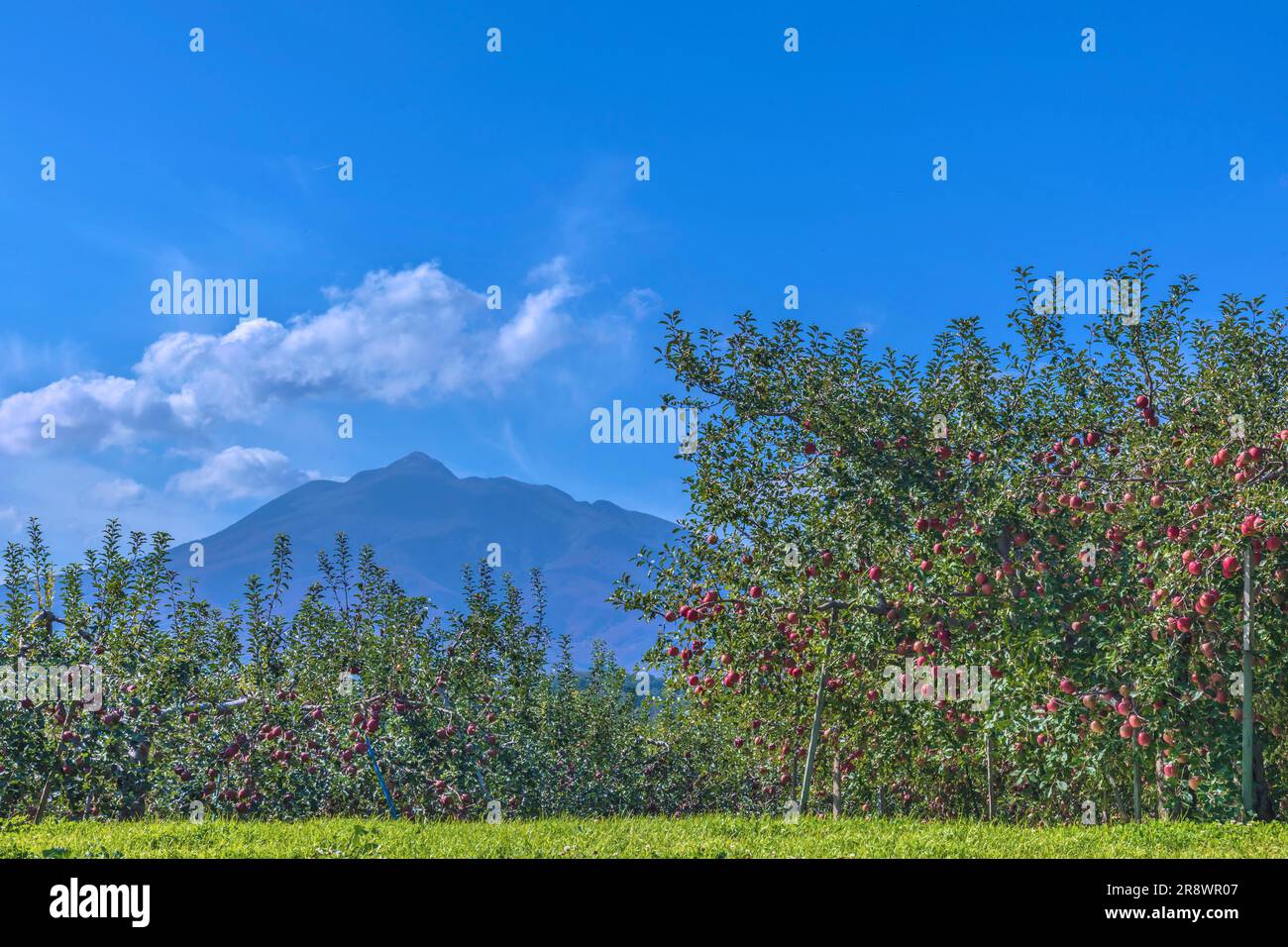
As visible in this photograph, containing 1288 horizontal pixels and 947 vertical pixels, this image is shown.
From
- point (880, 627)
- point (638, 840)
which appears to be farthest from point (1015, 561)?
point (638, 840)

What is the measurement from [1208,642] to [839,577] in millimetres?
3820

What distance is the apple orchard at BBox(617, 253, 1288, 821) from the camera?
10742 millimetres

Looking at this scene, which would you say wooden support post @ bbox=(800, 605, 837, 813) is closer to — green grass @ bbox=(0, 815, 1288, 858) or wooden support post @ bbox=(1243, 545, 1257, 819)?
green grass @ bbox=(0, 815, 1288, 858)

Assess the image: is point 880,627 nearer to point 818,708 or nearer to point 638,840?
point 818,708

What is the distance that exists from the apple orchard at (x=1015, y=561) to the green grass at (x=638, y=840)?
1.25 m

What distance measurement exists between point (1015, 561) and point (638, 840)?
200 inches

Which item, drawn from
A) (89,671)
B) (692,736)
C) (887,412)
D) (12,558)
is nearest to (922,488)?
(887,412)

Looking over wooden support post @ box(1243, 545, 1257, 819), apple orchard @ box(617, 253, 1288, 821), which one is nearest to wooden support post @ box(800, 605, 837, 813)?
apple orchard @ box(617, 253, 1288, 821)

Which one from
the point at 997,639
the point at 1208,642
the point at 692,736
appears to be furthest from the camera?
the point at 692,736

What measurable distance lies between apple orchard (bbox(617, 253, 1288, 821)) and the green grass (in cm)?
125

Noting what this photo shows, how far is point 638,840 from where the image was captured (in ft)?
31.7

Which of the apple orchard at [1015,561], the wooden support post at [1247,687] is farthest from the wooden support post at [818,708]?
the wooden support post at [1247,687]
